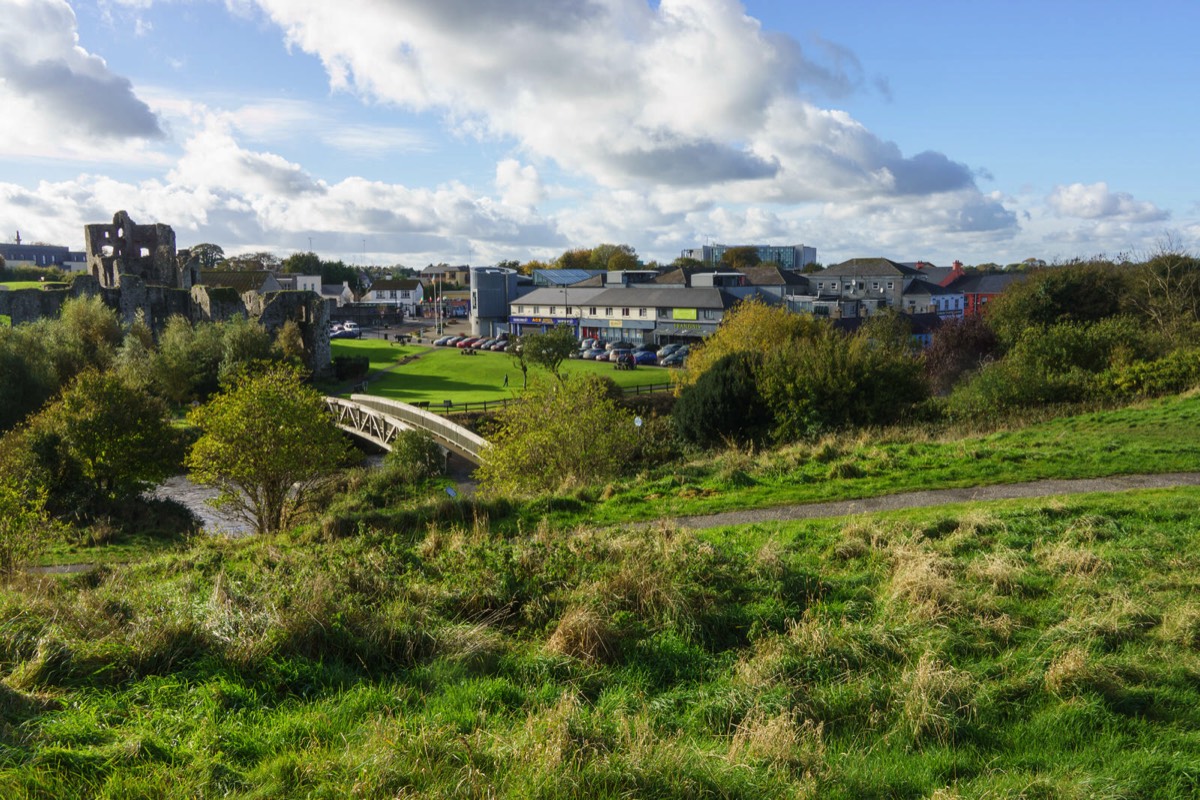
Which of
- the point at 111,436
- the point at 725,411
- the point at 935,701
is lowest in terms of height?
the point at 111,436

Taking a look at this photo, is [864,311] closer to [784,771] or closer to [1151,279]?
[1151,279]

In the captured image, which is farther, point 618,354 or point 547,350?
point 618,354

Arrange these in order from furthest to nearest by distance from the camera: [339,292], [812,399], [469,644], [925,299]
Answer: [339,292] < [925,299] < [812,399] < [469,644]

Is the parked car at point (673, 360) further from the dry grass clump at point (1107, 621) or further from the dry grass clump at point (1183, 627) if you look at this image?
the dry grass clump at point (1183, 627)

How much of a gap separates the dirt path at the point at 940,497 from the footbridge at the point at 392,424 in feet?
56.8

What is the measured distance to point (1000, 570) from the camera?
7926mm

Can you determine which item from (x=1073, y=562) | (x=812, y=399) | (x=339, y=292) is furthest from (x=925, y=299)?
(x=339, y=292)

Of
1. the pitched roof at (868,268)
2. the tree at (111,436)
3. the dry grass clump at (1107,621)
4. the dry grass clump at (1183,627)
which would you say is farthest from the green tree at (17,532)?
the pitched roof at (868,268)

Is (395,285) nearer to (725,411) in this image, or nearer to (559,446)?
(725,411)

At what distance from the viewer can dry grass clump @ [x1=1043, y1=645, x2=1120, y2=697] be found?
5625mm

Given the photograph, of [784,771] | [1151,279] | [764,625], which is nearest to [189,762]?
[784,771]

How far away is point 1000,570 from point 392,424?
103 ft

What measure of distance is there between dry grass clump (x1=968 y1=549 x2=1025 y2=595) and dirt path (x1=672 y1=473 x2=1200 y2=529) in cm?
313

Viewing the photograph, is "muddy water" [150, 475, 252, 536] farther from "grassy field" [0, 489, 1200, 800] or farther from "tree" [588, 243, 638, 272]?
"tree" [588, 243, 638, 272]
